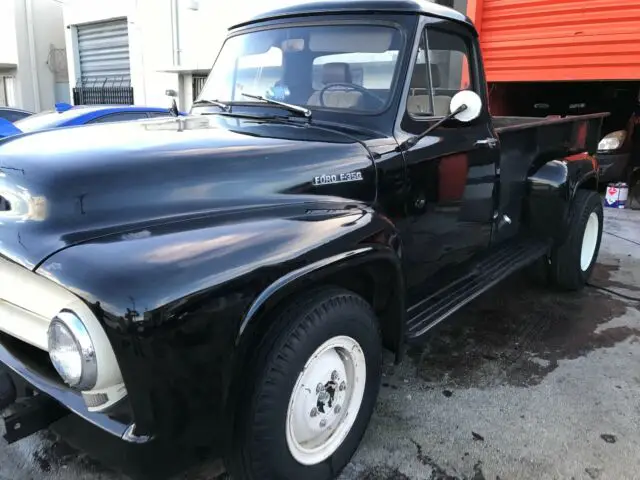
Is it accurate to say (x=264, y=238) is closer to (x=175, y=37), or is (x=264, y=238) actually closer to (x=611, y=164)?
(x=611, y=164)

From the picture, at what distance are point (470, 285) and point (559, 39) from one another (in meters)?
6.12

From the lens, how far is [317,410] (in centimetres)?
220

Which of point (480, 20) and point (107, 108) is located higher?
point (480, 20)

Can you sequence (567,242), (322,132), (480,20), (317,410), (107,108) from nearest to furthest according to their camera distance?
1. (317,410)
2. (322,132)
3. (567,242)
4. (107,108)
5. (480,20)

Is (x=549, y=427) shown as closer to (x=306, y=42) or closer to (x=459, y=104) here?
(x=459, y=104)

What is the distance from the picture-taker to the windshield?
2.85 metres

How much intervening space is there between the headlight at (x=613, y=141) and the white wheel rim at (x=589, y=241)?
12.5 feet

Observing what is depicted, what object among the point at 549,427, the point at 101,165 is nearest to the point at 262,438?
the point at 101,165

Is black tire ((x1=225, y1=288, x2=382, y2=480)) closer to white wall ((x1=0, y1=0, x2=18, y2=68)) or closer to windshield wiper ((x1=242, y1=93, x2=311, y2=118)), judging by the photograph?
windshield wiper ((x1=242, y1=93, x2=311, y2=118))

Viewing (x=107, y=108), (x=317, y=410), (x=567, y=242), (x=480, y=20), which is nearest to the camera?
(x=317, y=410)

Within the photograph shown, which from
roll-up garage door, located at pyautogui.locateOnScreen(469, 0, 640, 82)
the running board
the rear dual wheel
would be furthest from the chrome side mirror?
roll-up garage door, located at pyautogui.locateOnScreen(469, 0, 640, 82)

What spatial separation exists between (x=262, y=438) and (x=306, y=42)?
2.07 m

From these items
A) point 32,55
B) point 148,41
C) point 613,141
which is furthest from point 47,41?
point 613,141

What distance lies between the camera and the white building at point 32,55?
1897cm
